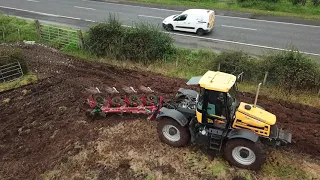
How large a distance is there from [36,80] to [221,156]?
9253 mm

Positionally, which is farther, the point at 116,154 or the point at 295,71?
the point at 295,71

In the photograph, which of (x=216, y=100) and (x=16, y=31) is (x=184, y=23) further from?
(x=216, y=100)

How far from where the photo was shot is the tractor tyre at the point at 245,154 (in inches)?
308

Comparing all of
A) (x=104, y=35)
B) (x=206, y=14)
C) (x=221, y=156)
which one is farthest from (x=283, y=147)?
(x=206, y=14)

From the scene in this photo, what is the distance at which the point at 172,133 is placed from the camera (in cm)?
909

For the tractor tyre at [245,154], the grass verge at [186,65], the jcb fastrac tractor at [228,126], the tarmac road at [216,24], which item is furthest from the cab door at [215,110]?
the tarmac road at [216,24]

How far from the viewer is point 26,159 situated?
8.91 m

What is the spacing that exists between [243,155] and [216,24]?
1504 centimetres

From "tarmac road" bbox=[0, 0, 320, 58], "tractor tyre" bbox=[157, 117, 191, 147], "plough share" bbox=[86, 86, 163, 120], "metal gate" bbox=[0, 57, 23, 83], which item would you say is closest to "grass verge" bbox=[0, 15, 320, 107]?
"metal gate" bbox=[0, 57, 23, 83]

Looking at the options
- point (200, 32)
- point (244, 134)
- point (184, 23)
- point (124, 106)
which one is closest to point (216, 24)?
point (200, 32)

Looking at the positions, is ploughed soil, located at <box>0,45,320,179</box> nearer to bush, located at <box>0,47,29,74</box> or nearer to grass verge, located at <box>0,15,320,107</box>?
grass verge, located at <box>0,15,320,107</box>

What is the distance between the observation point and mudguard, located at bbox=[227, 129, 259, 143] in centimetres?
781

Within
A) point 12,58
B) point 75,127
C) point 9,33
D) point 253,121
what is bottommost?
point 75,127

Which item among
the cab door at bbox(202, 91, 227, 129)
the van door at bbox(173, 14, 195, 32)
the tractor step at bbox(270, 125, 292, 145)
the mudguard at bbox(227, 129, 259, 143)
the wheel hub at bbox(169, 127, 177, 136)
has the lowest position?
the wheel hub at bbox(169, 127, 177, 136)
